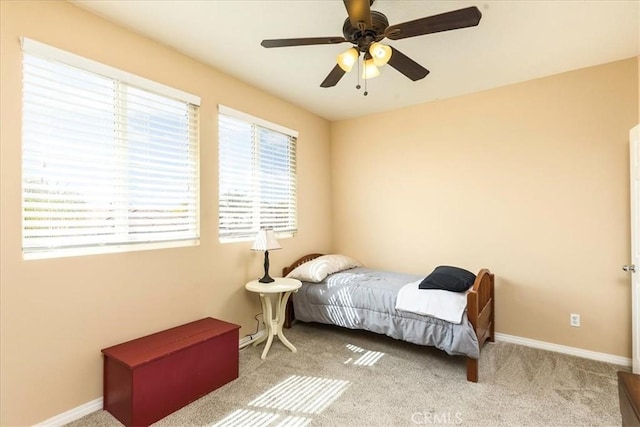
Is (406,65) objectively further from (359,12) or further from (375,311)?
(375,311)

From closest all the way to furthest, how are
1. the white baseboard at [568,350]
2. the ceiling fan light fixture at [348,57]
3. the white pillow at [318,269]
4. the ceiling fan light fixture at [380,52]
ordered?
the ceiling fan light fixture at [380,52], the ceiling fan light fixture at [348,57], the white baseboard at [568,350], the white pillow at [318,269]

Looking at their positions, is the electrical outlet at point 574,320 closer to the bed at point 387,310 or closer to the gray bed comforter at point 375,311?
the bed at point 387,310

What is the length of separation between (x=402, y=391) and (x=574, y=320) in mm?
1849

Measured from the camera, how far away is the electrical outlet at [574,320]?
2.96 metres

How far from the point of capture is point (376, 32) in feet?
6.15

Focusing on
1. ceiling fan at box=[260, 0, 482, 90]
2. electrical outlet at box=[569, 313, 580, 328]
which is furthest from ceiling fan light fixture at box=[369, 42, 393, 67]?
electrical outlet at box=[569, 313, 580, 328]

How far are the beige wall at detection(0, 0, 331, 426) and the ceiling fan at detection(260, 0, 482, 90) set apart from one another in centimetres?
121

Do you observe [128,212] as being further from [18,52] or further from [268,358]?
[268,358]

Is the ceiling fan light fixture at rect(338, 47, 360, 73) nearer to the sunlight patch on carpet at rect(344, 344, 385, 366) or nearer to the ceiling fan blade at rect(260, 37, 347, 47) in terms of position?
the ceiling fan blade at rect(260, 37, 347, 47)

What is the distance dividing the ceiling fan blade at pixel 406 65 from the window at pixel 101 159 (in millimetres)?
1688

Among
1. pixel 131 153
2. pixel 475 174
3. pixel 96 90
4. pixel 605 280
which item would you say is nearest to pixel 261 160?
pixel 131 153

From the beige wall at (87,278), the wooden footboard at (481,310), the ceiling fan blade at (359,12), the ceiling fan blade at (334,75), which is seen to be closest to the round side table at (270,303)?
the beige wall at (87,278)

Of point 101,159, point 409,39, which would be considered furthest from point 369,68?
point 101,159

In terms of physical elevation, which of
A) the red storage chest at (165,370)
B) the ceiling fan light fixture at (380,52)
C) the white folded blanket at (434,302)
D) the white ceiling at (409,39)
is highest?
the white ceiling at (409,39)
